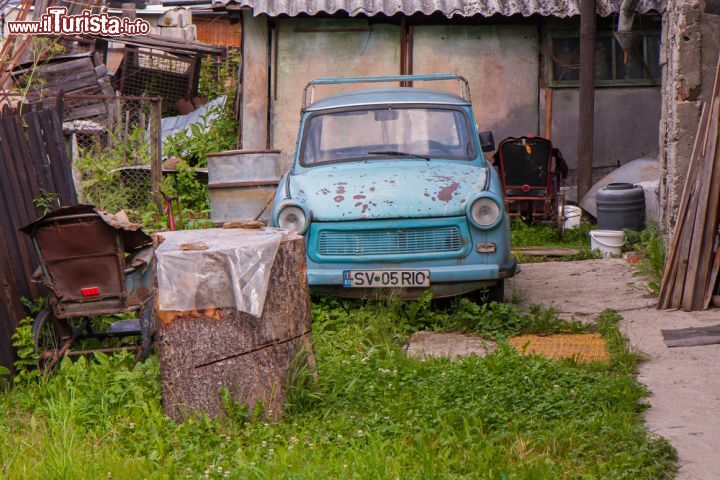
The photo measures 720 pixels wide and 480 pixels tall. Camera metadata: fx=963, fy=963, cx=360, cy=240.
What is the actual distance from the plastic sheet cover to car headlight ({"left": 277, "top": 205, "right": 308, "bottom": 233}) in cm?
240

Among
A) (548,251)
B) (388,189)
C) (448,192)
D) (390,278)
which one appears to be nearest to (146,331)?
(390,278)

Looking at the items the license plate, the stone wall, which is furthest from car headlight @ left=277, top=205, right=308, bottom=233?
the stone wall

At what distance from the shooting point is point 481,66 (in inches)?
537

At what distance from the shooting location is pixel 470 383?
202 inches

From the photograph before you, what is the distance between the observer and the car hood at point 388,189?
7078mm

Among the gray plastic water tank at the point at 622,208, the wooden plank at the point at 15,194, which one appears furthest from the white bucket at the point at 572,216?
the wooden plank at the point at 15,194

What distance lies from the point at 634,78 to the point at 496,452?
421 inches

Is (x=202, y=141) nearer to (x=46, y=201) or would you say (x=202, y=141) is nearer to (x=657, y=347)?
(x=46, y=201)

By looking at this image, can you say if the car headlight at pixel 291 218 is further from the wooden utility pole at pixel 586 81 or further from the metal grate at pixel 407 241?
the wooden utility pole at pixel 586 81

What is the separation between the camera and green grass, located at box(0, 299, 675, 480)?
404 centimetres

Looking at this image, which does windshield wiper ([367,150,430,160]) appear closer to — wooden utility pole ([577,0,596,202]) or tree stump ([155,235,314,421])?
tree stump ([155,235,314,421])

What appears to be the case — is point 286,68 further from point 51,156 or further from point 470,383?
point 470,383

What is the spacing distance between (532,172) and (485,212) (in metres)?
4.97

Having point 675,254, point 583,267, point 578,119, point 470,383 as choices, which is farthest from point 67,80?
point 470,383
